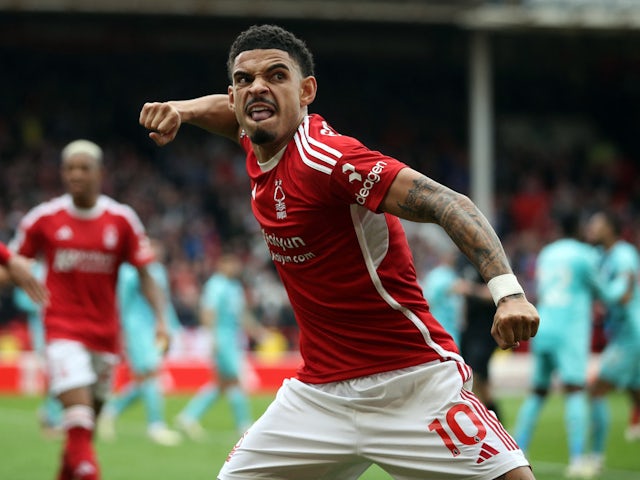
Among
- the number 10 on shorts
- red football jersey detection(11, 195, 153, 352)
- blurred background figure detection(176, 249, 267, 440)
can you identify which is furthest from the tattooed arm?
blurred background figure detection(176, 249, 267, 440)

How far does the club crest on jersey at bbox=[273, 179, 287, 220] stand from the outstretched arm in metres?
0.58

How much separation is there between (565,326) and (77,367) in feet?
16.0

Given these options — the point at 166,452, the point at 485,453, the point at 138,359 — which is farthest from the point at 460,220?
the point at 138,359

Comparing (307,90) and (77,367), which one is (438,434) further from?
(77,367)

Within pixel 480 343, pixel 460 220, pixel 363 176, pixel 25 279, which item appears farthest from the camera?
pixel 480 343

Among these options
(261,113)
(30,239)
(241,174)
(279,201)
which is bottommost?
(279,201)

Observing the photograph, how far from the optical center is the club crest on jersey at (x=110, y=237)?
332 inches

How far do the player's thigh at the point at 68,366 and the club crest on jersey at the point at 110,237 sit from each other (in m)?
0.79

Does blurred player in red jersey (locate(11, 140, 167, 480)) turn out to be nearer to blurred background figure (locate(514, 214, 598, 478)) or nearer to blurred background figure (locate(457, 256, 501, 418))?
blurred background figure (locate(457, 256, 501, 418))

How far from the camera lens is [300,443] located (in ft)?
15.6

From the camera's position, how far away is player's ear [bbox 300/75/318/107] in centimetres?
488

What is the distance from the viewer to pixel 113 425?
14844mm

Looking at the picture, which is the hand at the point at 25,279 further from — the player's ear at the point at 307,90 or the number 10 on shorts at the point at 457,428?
the number 10 on shorts at the point at 457,428

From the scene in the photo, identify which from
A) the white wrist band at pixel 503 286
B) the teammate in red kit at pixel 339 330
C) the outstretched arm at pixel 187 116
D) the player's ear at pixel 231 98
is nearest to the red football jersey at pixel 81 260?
the outstretched arm at pixel 187 116
